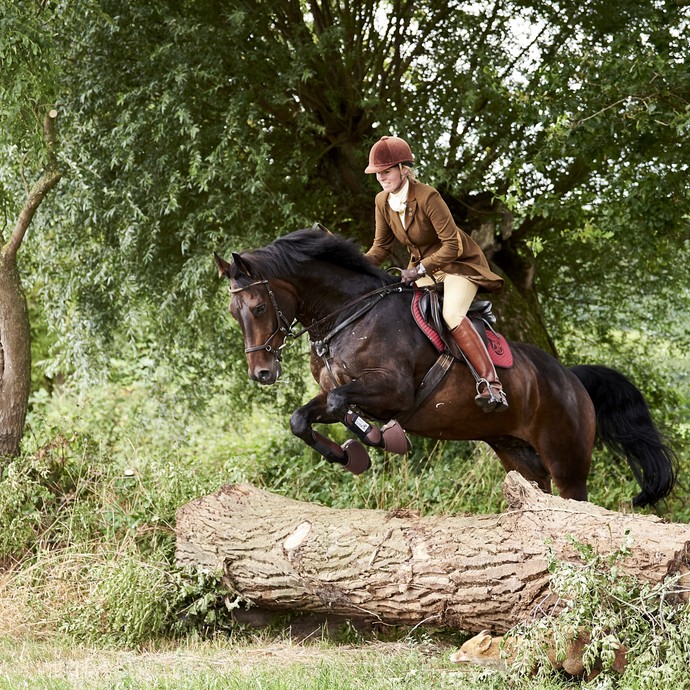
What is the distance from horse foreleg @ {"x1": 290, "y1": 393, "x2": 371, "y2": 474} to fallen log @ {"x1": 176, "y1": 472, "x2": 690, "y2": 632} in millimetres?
364

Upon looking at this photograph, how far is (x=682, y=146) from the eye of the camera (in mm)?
8125

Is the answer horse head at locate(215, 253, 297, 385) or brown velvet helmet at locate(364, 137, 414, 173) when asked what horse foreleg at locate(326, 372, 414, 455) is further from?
brown velvet helmet at locate(364, 137, 414, 173)

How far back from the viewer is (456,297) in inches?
241

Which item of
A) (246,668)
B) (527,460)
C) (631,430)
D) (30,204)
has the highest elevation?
(30,204)

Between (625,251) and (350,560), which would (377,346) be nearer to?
(350,560)

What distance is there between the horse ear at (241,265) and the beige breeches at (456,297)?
141cm

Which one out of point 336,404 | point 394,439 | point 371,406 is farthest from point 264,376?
point 394,439

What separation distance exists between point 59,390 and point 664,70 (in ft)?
44.6

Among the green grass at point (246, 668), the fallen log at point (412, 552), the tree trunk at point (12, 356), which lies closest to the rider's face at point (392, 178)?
the fallen log at point (412, 552)

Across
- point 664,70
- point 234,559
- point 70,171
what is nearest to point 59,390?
point 70,171

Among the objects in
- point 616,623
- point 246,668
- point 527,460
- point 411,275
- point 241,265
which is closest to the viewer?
point 616,623

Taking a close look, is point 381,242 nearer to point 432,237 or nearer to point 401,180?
point 432,237

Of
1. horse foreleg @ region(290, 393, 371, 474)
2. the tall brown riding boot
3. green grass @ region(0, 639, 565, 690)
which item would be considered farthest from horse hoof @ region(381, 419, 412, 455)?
green grass @ region(0, 639, 565, 690)

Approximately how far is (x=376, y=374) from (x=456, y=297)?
81 centimetres
